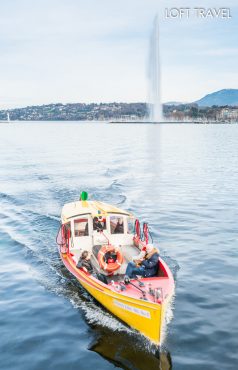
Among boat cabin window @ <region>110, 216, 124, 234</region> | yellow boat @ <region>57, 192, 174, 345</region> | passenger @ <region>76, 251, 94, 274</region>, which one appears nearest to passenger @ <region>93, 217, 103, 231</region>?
yellow boat @ <region>57, 192, 174, 345</region>

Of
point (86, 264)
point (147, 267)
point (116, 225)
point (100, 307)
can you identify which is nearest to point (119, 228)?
point (116, 225)

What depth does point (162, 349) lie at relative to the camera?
696 inches

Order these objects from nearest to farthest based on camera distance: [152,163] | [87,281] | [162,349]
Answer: [162,349]
[87,281]
[152,163]

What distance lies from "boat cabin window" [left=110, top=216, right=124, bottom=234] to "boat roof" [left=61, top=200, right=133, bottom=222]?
433 millimetres

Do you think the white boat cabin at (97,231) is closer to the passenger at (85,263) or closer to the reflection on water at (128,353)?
the passenger at (85,263)

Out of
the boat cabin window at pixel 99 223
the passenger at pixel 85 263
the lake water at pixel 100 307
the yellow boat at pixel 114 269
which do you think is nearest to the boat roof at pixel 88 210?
the yellow boat at pixel 114 269

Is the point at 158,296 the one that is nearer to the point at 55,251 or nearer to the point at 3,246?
the point at 55,251

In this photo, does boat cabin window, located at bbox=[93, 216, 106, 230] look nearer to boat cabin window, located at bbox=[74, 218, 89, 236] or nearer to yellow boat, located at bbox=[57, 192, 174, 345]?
yellow boat, located at bbox=[57, 192, 174, 345]

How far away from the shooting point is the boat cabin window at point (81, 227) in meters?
26.0

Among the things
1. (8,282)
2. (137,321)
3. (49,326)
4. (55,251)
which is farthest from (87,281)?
(55,251)

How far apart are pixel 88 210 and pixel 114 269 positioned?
18.1 ft

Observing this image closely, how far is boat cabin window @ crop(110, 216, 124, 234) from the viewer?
85.4ft

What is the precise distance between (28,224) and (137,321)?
20.1 metres

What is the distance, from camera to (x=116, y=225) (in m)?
26.1
